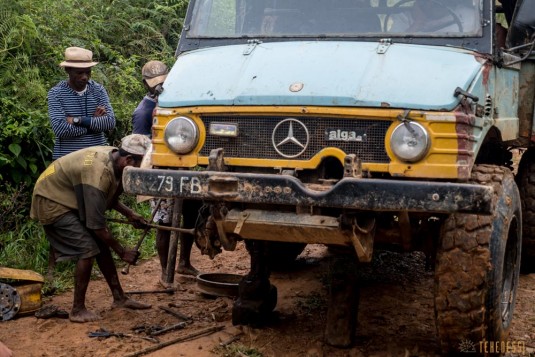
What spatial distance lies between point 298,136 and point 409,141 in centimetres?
61

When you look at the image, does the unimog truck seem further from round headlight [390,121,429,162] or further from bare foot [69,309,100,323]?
bare foot [69,309,100,323]

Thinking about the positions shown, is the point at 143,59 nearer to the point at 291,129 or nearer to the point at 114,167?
the point at 114,167

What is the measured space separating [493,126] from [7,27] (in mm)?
5008

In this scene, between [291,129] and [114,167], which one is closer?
[291,129]

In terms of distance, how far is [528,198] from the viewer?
576 centimetres

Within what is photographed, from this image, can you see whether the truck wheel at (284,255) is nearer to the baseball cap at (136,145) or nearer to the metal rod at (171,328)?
the metal rod at (171,328)

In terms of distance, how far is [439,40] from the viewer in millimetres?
4469

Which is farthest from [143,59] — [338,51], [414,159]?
[414,159]

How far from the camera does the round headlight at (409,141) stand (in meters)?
3.81

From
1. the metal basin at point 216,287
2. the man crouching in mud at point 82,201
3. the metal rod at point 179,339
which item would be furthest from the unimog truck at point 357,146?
the metal basin at point 216,287

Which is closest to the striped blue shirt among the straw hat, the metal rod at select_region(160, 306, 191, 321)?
the straw hat

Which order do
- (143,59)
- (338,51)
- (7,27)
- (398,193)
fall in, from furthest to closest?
(143,59)
(7,27)
(338,51)
(398,193)

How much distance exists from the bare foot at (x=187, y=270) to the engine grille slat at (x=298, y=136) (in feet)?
7.66

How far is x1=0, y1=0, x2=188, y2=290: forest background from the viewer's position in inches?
247
